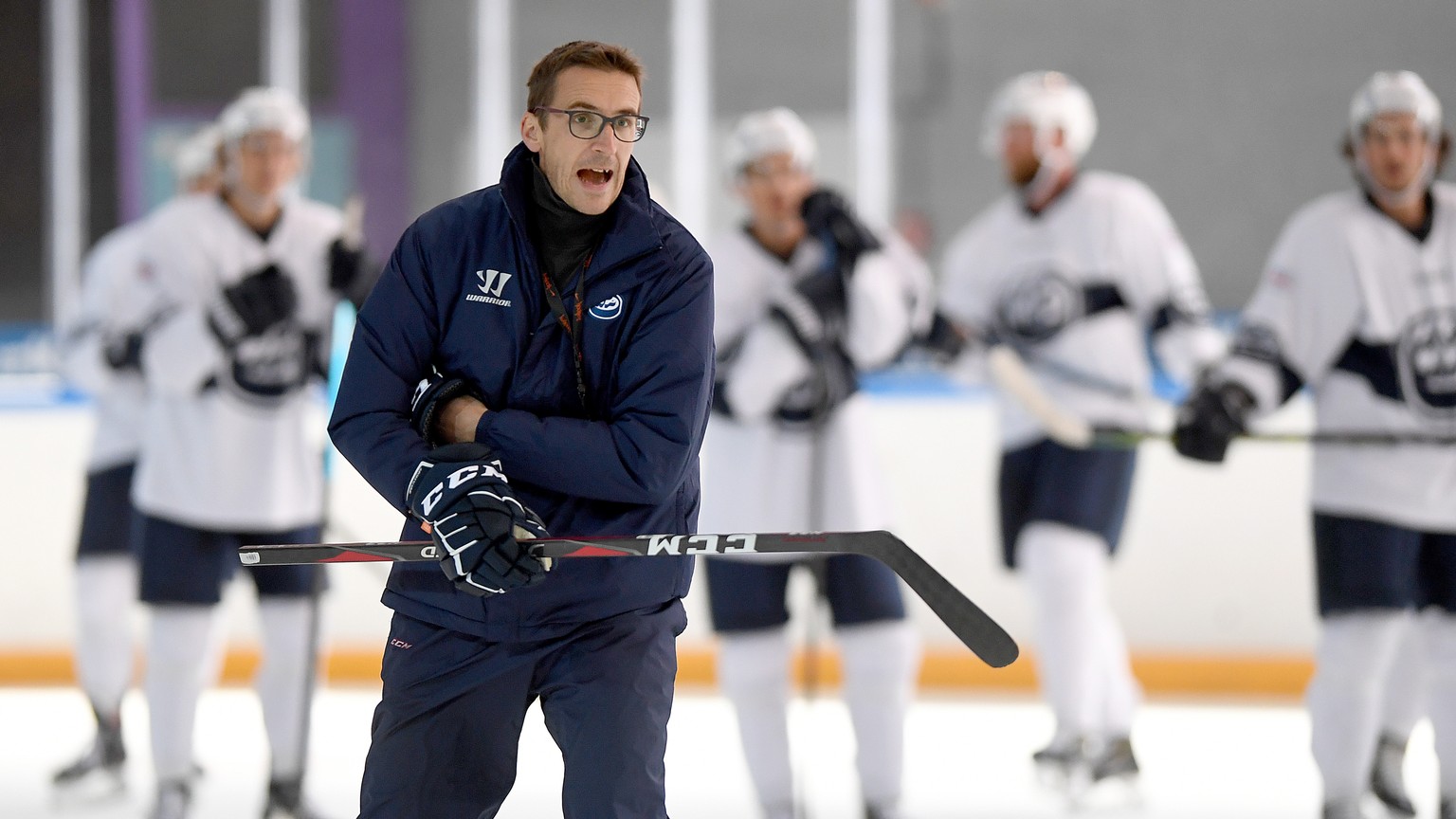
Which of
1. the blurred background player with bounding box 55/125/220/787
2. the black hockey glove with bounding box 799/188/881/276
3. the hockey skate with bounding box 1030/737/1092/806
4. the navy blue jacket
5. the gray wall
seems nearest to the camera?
the navy blue jacket

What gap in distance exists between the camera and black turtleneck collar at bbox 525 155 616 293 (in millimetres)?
1930

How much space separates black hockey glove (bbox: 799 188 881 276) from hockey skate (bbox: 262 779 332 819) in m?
1.49

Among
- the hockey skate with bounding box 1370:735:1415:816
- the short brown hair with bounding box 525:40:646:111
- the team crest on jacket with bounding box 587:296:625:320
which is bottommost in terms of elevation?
the hockey skate with bounding box 1370:735:1415:816

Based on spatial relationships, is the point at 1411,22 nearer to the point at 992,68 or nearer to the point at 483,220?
the point at 992,68

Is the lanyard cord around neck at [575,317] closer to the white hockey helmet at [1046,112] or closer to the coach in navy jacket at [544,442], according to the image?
the coach in navy jacket at [544,442]

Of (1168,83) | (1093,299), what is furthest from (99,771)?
(1168,83)

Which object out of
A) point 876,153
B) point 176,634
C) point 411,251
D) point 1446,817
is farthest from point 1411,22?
point 411,251

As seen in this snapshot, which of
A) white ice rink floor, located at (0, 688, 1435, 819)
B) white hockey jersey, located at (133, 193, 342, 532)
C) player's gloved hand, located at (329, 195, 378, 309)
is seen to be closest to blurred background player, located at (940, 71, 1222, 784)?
white ice rink floor, located at (0, 688, 1435, 819)

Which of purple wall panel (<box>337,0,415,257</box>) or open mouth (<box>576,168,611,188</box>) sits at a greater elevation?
purple wall panel (<box>337,0,415,257</box>)

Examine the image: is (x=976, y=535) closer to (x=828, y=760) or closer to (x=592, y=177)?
(x=828, y=760)

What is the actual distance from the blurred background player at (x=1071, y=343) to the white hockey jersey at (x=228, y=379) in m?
1.46

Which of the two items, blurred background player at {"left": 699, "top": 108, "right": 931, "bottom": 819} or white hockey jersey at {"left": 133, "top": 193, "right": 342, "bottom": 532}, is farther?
white hockey jersey at {"left": 133, "top": 193, "right": 342, "bottom": 532}

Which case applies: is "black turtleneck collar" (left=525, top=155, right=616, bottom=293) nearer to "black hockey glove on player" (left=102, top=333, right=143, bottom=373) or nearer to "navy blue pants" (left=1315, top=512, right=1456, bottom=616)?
"navy blue pants" (left=1315, top=512, right=1456, bottom=616)

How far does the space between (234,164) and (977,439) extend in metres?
2.49
